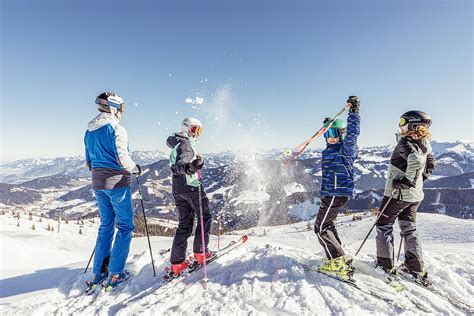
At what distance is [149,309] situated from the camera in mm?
3816

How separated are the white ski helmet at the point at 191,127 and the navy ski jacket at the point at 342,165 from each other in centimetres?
261

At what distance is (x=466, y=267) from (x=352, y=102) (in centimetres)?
411

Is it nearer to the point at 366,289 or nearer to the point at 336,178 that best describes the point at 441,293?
the point at 366,289

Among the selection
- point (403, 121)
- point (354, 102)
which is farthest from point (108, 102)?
point (403, 121)

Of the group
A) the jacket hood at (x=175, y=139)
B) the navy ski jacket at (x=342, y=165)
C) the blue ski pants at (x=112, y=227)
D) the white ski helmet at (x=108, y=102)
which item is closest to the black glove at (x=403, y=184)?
the navy ski jacket at (x=342, y=165)

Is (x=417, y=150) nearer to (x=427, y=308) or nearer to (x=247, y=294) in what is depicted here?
(x=427, y=308)

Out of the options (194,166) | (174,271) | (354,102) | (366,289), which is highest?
(354,102)

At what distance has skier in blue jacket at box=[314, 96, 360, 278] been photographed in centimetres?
484

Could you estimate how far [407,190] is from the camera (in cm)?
483

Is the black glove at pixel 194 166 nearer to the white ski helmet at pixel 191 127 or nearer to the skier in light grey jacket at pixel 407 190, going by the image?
the white ski helmet at pixel 191 127

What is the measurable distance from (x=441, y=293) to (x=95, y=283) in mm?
5908

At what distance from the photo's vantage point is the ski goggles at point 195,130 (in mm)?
5113

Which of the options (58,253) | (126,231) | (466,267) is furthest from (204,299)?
(58,253)

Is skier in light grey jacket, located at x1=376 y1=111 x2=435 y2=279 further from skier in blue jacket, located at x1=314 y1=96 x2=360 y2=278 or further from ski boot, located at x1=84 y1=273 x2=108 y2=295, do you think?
ski boot, located at x1=84 y1=273 x2=108 y2=295
